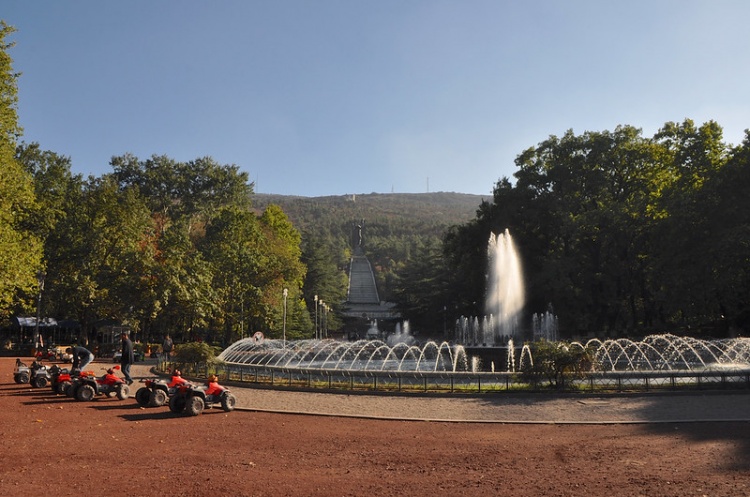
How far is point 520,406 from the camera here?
1575 centimetres

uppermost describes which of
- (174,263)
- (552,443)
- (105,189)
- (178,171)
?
(178,171)

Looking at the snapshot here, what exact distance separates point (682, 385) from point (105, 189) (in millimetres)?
39108

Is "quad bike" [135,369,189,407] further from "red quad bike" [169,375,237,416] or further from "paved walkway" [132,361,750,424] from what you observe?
"paved walkway" [132,361,750,424]

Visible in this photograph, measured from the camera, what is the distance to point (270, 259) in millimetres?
49375

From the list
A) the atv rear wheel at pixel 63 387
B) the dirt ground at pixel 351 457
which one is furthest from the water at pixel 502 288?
the dirt ground at pixel 351 457

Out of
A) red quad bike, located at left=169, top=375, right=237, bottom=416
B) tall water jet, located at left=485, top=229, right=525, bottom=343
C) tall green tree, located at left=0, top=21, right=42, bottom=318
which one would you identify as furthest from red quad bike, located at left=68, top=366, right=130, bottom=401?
tall water jet, located at left=485, top=229, right=525, bottom=343

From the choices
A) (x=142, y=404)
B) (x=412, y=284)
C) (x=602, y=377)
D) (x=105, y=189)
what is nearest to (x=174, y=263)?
(x=105, y=189)

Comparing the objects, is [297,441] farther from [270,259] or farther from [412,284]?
[412,284]

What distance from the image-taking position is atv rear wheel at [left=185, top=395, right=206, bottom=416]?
45.2ft

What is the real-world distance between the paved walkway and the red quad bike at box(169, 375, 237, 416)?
0.83m

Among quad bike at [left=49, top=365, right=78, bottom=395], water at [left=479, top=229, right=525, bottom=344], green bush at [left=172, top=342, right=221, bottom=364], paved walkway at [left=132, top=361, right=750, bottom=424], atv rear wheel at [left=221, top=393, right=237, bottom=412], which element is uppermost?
water at [left=479, top=229, right=525, bottom=344]

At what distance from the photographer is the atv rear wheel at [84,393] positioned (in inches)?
631

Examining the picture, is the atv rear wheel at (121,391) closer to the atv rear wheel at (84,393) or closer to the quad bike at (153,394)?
the atv rear wheel at (84,393)

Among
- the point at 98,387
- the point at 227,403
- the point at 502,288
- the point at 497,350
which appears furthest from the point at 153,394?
the point at 502,288
